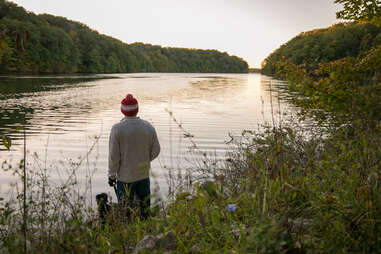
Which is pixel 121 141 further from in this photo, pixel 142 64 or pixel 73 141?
pixel 142 64

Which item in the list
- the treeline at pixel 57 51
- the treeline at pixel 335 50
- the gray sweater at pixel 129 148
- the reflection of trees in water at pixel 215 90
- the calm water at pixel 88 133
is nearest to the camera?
the gray sweater at pixel 129 148

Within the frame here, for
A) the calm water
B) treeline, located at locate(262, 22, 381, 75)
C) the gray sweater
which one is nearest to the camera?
the gray sweater

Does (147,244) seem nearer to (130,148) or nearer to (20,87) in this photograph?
(130,148)


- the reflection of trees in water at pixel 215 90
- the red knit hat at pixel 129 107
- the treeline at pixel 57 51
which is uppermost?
the treeline at pixel 57 51

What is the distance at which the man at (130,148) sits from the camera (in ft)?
15.1

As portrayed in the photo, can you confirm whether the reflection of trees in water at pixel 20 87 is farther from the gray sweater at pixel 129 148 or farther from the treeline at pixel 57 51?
the gray sweater at pixel 129 148

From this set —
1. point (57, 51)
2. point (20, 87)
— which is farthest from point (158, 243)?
point (57, 51)

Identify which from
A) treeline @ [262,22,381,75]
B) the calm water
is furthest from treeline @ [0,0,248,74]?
treeline @ [262,22,381,75]

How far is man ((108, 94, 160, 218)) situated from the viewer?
15.1 feet

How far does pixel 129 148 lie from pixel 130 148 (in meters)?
0.01

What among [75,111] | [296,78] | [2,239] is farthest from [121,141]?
[75,111]

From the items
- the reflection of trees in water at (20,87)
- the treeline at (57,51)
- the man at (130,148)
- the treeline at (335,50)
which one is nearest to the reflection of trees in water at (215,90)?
the treeline at (335,50)

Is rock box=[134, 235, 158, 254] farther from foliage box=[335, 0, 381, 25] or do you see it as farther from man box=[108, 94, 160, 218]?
foliage box=[335, 0, 381, 25]

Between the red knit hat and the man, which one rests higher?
the red knit hat
